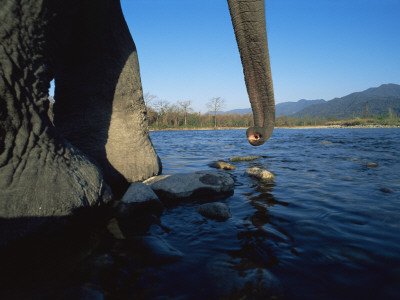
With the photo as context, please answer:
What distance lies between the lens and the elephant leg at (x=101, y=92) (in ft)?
12.1

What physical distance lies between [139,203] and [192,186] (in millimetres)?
978

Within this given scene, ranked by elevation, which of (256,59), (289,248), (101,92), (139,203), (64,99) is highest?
(256,59)

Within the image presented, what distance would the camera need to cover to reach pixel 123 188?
392cm

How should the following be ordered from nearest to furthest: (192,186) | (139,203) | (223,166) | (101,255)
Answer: (101,255)
(139,203)
(192,186)
(223,166)

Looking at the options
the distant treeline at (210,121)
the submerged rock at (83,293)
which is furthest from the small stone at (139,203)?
the distant treeline at (210,121)

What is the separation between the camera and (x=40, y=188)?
84.7 inches

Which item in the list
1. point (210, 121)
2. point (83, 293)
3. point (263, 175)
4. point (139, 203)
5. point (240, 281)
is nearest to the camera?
point (83, 293)

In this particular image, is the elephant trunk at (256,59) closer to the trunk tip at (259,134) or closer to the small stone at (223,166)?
the trunk tip at (259,134)

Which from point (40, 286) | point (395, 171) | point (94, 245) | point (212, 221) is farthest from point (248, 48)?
point (395, 171)

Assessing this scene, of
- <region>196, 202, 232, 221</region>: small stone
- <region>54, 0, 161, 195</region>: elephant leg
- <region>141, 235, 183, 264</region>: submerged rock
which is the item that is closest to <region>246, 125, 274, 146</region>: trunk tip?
<region>196, 202, 232, 221</region>: small stone

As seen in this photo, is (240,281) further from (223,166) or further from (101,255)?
(223,166)

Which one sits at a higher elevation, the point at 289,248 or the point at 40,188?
the point at 40,188

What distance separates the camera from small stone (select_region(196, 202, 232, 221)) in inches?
110

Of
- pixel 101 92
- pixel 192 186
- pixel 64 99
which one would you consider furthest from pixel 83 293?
pixel 64 99
